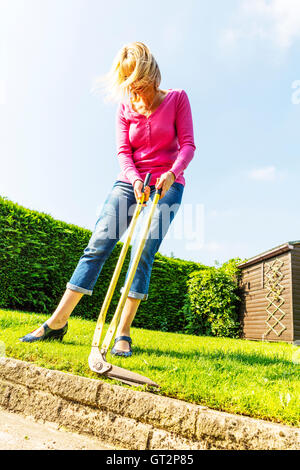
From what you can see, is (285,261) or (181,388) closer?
(181,388)

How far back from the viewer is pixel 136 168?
307cm

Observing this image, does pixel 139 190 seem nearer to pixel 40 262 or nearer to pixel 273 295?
pixel 40 262

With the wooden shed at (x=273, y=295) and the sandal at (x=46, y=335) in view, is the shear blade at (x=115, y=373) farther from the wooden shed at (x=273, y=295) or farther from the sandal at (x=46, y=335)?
the wooden shed at (x=273, y=295)

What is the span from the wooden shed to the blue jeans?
7.54 m

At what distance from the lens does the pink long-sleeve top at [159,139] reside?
2.98 m

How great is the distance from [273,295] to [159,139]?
8392 mm

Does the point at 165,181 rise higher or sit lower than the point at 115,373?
higher

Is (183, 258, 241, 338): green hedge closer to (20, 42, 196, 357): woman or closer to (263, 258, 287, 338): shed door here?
(263, 258, 287, 338): shed door

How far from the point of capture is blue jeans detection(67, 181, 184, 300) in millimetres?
2797

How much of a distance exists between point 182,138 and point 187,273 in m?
8.64

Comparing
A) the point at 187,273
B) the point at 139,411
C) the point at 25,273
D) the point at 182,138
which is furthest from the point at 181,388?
the point at 187,273

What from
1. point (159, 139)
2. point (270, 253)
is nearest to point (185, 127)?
point (159, 139)
